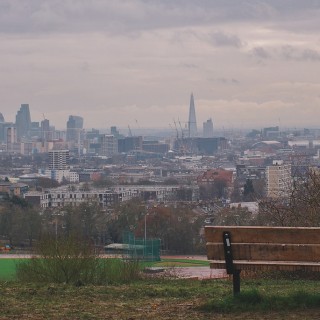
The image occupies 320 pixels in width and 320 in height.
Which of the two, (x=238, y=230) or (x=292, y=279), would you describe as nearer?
(x=238, y=230)

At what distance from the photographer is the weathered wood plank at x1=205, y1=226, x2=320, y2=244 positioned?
6727 mm

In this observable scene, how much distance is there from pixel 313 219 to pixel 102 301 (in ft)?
19.2

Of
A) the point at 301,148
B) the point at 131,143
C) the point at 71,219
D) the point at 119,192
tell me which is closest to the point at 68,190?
the point at 119,192

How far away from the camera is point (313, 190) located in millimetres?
13234

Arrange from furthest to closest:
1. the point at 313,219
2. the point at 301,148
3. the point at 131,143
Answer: the point at 131,143
the point at 301,148
the point at 313,219

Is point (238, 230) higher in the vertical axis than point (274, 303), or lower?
higher

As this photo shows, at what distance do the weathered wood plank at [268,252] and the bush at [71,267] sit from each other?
101 inches

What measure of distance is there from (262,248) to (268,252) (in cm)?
5

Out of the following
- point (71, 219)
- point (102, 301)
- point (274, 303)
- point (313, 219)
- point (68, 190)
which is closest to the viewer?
point (274, 303)

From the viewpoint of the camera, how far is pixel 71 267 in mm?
10016

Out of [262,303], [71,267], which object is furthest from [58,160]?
[262,303]

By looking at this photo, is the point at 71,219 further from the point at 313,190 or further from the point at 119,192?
the point at 119,192

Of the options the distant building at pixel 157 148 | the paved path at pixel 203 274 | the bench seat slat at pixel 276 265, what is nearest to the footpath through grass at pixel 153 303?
the bench seat slat at pixel 276 265

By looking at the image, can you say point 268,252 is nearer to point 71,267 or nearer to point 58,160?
point 71,267
